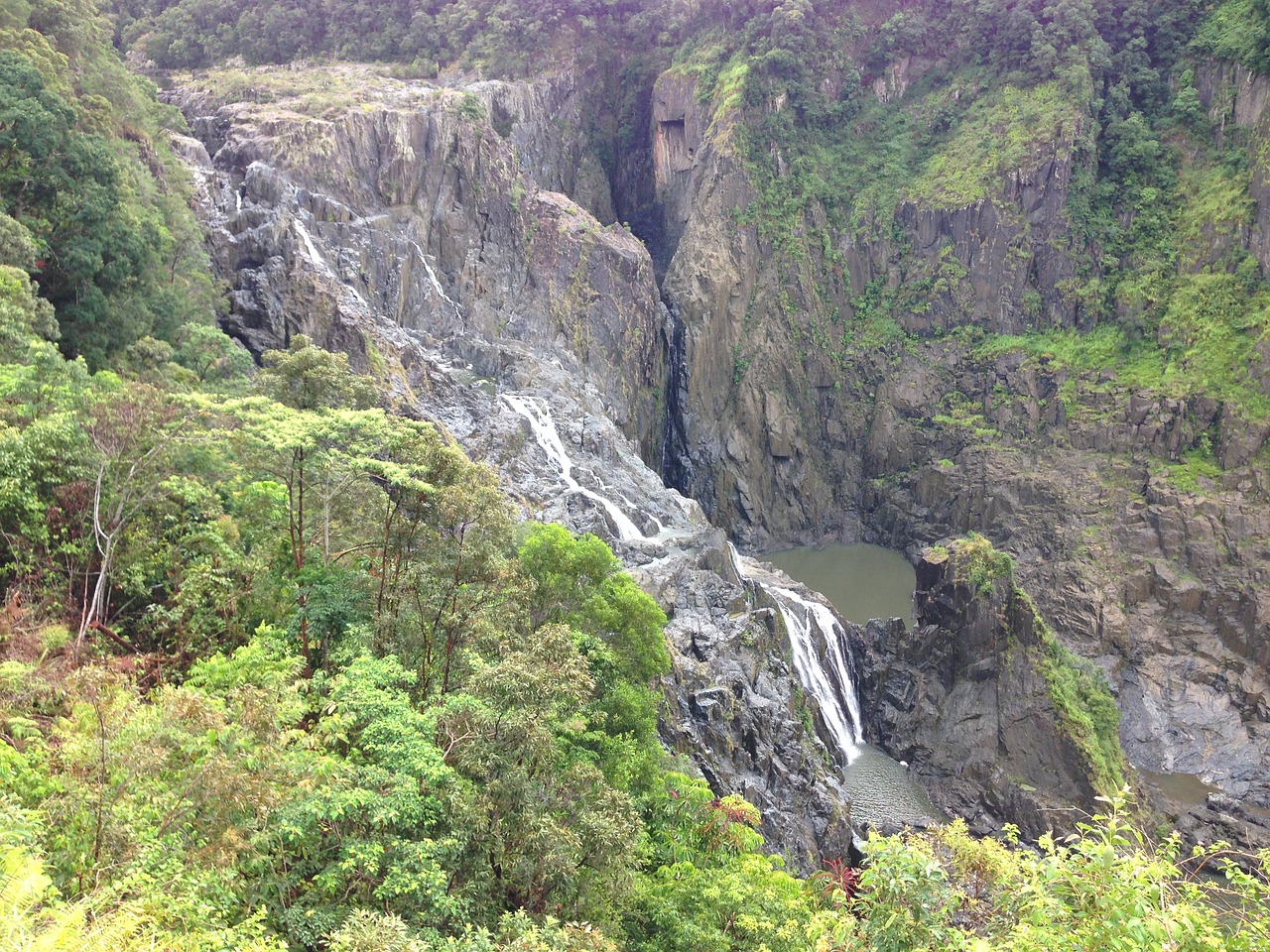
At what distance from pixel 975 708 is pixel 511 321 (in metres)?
29.9

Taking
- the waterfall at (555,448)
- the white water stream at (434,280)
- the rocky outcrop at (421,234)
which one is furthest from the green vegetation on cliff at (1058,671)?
the white water stream at (434,280)

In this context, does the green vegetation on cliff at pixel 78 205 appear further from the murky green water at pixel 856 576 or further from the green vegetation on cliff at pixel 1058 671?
the murky green water at pixel 856 576

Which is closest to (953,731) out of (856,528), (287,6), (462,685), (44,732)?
(856,528)

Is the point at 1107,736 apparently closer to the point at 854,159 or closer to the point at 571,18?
the point at 854,159

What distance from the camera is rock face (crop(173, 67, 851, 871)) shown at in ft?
91.2

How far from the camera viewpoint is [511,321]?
47875 millimetres

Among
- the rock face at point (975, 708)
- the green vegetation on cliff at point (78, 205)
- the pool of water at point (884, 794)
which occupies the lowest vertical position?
the pool of water at point (884, 794)

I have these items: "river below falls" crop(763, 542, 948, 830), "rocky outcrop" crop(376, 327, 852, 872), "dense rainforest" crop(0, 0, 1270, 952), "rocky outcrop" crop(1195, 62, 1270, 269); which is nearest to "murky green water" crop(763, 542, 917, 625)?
"river below falls" crop(763, 542, 948, 830)

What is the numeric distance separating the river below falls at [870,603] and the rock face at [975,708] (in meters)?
1.08

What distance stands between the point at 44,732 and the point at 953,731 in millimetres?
33270

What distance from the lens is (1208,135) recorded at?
2138 inches

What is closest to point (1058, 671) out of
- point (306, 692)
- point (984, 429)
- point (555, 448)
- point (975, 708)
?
point (975, 708)

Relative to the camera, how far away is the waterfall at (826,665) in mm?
36219

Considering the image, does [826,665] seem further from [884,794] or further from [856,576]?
[856,576]
